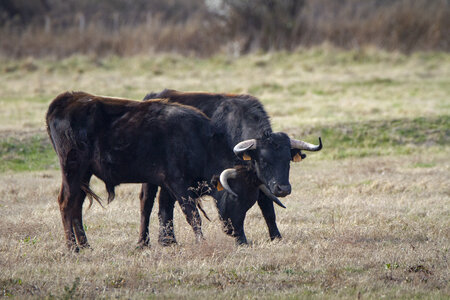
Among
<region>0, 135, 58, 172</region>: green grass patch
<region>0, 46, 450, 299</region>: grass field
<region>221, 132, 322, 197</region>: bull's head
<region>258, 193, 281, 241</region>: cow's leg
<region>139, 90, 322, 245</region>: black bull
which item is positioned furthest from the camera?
<region>0, 135, 58, 172</region>: green grass patch

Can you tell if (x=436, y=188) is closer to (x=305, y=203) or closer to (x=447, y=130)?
(x=305, y=203)

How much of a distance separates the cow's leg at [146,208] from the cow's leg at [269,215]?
147cm

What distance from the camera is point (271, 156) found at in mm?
8000

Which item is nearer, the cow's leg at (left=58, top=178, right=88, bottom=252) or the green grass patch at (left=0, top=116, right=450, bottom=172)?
the cow's leg at (left=58, top=178, right=88, bottom=252)

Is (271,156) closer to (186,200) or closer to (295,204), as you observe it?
(186,200)

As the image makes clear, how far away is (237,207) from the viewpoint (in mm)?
8531

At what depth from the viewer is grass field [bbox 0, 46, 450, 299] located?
656 centimetres

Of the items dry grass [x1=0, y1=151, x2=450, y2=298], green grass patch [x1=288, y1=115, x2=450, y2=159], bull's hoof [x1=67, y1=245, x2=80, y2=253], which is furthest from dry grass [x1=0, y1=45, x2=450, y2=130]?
bull's hoof [x1=67, y1=245, x2=80, y2=253]

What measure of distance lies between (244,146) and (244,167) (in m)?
0.36

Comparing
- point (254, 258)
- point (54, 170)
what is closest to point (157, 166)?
point (254, 258)

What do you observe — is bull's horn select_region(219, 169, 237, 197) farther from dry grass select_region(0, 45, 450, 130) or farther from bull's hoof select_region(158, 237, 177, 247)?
dry grass select_region(0, 45, 450, 130)

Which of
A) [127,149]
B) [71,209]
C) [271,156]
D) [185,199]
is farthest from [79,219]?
[271,156]

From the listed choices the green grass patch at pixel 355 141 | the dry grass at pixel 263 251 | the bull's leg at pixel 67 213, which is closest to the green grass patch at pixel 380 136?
the green grass patch at pixel 355 141

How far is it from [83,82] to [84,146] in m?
14.5
